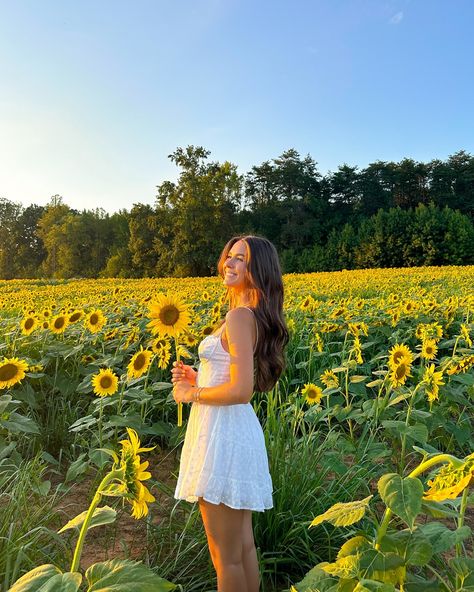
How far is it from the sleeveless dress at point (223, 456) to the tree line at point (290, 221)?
38.2 meters

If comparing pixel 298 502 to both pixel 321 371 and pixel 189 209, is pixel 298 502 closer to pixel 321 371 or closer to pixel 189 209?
pixel 321 371

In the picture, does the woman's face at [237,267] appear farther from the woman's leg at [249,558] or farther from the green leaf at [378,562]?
the green leaf at [378,562]

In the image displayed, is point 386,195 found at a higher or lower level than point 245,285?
higher

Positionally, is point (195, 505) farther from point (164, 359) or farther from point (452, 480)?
point (452, 480)

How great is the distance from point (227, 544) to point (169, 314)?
90 centimetres

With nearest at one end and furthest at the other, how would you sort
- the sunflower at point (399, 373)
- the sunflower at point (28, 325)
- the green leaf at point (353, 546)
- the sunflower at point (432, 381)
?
the green leaf at point (353, 546)
the sunflower at point (432, 381)
the sunflower at point (399, 373)
the sunflower at point (28, 325)

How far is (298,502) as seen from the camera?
236 cm

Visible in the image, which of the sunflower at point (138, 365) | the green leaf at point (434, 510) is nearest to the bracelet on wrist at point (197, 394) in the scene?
the green leaf at point (434, 510)

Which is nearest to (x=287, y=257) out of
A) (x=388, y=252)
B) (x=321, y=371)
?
(x=388, y=252)

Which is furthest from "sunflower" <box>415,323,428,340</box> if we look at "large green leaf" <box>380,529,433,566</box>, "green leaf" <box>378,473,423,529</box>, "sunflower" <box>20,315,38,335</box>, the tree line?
the tree line

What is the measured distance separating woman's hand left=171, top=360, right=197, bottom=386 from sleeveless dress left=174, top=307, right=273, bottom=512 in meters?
0.12

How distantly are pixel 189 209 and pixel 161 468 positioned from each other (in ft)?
142

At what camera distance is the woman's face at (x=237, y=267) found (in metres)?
2.10

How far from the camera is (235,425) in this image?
74.6 inches
